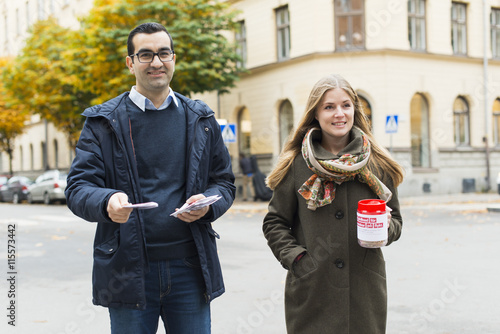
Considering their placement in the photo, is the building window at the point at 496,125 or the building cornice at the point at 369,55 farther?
the building window at the point at 496,125

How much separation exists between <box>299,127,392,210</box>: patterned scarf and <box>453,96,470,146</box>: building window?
22.9 metres

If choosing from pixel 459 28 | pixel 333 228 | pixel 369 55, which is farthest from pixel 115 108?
pixel 459 28

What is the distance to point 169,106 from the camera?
2834 millimetres

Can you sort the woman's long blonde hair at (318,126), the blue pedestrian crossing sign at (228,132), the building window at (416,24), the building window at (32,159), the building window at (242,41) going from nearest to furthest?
the woman's long blonde hair at (318,126), the blue pedestrian crossing sign at (228,132), the building window at (416,24), the building window at (242,41), the building window at (32,159)

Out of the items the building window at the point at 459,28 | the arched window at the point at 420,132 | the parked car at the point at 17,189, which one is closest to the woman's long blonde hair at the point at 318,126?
the arched window at the point at 420,132

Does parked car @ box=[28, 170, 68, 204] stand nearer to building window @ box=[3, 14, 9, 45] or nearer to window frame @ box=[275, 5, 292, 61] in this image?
window frame @ box=[275, 5, 292, 61]

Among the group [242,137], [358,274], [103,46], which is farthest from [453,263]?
[242,137]

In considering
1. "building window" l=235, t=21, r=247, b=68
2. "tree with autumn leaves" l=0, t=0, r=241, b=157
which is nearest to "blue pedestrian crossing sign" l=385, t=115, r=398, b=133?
"tree with autumn leaves" l=0, t=0, r=241, b=157

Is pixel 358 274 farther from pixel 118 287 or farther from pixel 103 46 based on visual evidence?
pixel 103 46

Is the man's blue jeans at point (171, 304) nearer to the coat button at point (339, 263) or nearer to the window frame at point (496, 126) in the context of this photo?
the coat button at point (339, 263)

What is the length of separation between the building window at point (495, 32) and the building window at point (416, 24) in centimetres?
431

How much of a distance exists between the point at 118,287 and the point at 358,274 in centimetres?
115

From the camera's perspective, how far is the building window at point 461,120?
80.0ft

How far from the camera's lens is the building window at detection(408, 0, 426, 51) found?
22.8 metres
